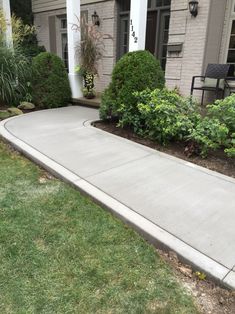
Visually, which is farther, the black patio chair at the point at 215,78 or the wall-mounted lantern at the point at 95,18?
the wall-mounted lantern at the point at 95,18

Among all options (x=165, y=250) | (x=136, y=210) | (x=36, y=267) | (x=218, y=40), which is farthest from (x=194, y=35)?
(x=36, y=267)

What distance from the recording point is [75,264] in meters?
1.99

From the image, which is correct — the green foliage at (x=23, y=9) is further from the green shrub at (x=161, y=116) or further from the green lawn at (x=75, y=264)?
the green lawn at (x=75, y=264)

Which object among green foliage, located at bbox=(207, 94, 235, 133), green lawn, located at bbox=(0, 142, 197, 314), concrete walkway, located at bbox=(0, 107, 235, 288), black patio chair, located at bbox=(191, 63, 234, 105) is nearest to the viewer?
green lawn, located at bbox=(0, 142, 197, 314)

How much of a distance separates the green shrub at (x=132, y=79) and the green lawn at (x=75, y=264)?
2438 millimetres

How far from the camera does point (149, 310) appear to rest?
5.46 ft

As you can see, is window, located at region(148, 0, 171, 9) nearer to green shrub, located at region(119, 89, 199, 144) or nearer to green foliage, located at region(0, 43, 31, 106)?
green foliage, located at region(0, 43, 31, 106)

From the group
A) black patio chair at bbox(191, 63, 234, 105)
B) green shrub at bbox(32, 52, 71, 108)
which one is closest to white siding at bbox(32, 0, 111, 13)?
green shrub at bbox(32, 52, 71, 108)

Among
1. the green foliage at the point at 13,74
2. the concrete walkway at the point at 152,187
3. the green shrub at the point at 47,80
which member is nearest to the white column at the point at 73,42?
the green shrub at the point at 47,80

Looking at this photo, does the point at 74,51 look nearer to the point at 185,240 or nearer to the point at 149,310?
the point at 185,240

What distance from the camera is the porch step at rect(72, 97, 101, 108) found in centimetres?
711

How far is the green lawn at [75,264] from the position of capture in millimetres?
1702

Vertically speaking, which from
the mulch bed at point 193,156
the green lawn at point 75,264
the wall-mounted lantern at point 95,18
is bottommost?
the green lawn at point 75,264

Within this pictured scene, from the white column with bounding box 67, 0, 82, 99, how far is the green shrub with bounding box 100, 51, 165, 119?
9.45ft
